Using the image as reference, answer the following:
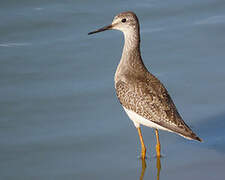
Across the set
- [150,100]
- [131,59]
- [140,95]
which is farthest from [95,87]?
[150,100]

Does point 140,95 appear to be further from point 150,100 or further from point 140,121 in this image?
point 140,121

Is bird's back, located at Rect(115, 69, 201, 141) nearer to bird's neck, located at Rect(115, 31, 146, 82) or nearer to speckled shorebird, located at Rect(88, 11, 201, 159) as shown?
speckled shorebird, located at Rect(88, 11, 201, 159)

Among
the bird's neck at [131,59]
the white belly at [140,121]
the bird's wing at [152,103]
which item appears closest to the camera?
the bird's wing at [152,103]

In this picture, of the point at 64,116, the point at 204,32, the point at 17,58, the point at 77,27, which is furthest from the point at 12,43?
the point at 204,32

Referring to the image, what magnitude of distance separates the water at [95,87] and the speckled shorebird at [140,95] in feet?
1.61

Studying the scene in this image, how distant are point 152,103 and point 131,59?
38.1 inches

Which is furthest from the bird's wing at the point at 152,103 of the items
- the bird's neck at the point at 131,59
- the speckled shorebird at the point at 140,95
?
the bird's neck at the point at 131,59

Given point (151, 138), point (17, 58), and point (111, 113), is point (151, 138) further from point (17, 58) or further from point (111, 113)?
point (17, 58)

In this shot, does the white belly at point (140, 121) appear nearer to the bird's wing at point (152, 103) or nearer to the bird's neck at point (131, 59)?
the bird's wing at point (152, 103)

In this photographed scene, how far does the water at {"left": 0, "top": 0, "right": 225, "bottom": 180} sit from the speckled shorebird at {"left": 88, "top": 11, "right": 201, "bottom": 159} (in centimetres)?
49

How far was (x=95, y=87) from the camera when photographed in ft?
31.4

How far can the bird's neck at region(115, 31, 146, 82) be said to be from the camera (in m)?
8.40

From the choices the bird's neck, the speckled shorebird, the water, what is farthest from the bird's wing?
the water

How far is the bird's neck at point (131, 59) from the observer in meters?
Result: 8.40
